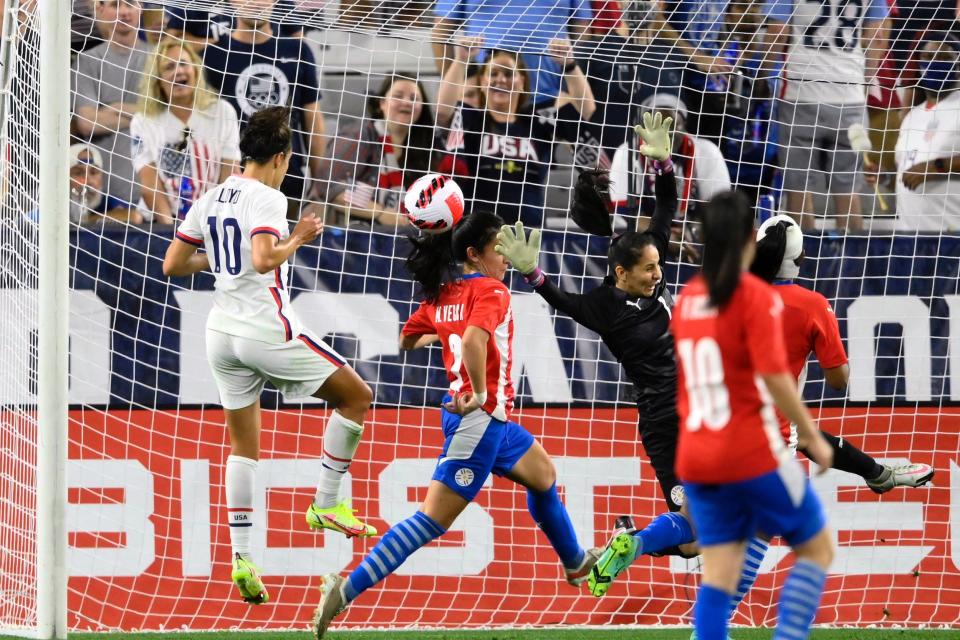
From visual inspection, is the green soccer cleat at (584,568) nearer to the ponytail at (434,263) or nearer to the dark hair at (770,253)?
the ponytail at (434,263)

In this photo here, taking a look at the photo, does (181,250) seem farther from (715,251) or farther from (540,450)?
(715,251)

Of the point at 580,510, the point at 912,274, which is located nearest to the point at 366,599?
the point at 580,510


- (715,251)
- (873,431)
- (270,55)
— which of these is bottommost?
(873,431)

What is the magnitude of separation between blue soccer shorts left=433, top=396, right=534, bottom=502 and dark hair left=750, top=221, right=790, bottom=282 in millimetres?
1454

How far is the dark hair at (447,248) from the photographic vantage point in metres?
6.33

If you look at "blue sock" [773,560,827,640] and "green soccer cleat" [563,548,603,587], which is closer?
"blue sock" [773,560,827,640]

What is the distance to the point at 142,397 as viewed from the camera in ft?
25.9

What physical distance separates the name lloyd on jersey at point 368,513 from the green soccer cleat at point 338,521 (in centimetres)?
155

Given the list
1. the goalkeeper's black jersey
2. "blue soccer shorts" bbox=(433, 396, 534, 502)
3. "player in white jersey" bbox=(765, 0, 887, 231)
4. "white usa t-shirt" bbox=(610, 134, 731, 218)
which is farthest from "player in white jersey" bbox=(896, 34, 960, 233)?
"blue soccer shorts" bbox=(433, 396, 534, 502)

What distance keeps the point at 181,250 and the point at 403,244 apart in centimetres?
202

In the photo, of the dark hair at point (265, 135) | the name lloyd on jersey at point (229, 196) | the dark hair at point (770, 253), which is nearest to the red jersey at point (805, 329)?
the dark hair at point (770, 253)

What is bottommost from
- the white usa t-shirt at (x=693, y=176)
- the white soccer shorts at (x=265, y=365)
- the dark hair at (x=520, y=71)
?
the white soccer shorts at (x=265, y=365)

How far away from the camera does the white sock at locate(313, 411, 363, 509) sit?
6.32 meters

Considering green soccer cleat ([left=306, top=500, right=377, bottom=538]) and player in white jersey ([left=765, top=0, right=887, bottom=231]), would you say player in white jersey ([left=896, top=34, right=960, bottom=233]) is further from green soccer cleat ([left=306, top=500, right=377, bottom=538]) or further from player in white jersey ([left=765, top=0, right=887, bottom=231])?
green soccer cleat ([left=306, top=500, right=377, bottom=538])
